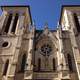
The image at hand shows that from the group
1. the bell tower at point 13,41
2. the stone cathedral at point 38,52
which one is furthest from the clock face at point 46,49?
the bell tower at point 13,41

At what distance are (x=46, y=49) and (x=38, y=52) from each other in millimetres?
1144

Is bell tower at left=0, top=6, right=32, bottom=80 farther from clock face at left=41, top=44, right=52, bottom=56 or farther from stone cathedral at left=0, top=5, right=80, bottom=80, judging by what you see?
clock face at left=41, top=44, right=52, bottom=56

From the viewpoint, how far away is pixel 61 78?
2011 centimetres

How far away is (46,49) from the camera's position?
2544 cm

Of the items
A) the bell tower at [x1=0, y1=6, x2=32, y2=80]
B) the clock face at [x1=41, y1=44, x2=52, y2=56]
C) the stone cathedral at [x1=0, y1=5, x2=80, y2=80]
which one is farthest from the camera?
the clock face at [x1=41, y1=44, x2=52, y2=56]

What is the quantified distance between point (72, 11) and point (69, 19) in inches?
131

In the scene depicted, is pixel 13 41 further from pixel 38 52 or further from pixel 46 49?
pixel 46 49

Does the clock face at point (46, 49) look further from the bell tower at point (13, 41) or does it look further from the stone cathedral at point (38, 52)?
the bell tower at point (13, 41)

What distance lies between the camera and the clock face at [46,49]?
2480 cm

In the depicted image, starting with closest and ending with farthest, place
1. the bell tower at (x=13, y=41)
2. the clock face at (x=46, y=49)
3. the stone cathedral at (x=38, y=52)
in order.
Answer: the stone cathedral at (x=38, y=52) < the bell tower at (x=13, y=41) < the clock face at (x=46, y=49)

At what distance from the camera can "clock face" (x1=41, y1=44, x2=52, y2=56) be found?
24.8m

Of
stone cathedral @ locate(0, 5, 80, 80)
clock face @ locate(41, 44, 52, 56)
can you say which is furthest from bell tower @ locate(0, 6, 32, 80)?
clock face @ locate(41, 44, 52, 56)

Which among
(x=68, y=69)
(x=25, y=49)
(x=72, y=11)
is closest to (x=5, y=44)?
(x=25, y=49)

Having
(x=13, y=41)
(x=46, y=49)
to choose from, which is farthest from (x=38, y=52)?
(x=13, y=41)
